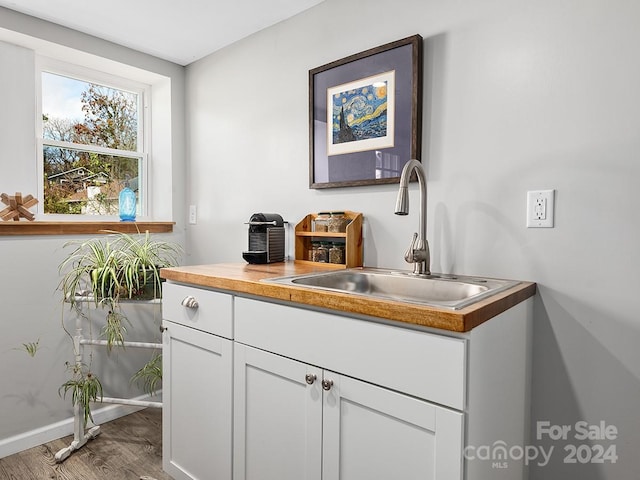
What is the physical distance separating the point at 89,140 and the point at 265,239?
4.52ft

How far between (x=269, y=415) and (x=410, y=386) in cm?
57

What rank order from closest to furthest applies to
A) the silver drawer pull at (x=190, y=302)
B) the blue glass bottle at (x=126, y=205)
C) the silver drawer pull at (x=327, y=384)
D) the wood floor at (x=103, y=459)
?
the silver drawer pull at (x=327, y=384) → the silver drawer pull at (x=190, y=302) → the wood floor at (x=103, y=459) → the blue glass bottle at (x=126, y=205)

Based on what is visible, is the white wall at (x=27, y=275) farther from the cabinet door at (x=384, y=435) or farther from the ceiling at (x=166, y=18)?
the cabinet door at (x=384, y=435)

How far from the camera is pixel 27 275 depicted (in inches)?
81.1

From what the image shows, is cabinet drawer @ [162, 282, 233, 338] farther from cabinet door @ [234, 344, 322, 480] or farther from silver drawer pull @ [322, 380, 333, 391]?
silver drawer pull @ [322, 380, 333, 391]

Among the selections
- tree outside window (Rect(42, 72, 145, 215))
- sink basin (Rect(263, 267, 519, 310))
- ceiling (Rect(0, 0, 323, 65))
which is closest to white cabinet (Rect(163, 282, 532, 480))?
sink basin (Rect(263, 267, 519, 310))

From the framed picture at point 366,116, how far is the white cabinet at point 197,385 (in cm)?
79

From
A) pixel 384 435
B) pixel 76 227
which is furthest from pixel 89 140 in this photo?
pixel 384 435

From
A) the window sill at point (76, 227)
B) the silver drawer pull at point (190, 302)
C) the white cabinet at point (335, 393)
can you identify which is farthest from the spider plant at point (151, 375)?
the silver drawer pull at point (190, 302)

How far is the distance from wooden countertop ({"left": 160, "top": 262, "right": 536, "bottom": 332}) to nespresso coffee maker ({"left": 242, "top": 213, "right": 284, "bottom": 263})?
6.2 inches

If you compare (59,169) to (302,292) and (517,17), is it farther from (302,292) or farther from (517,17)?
(517,17)

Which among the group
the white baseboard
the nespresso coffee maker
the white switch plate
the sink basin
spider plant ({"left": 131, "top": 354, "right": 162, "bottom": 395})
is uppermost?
the white switch plate

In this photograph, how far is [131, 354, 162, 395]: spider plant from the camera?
2.31 metres

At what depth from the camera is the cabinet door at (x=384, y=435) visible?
37.4 inches
